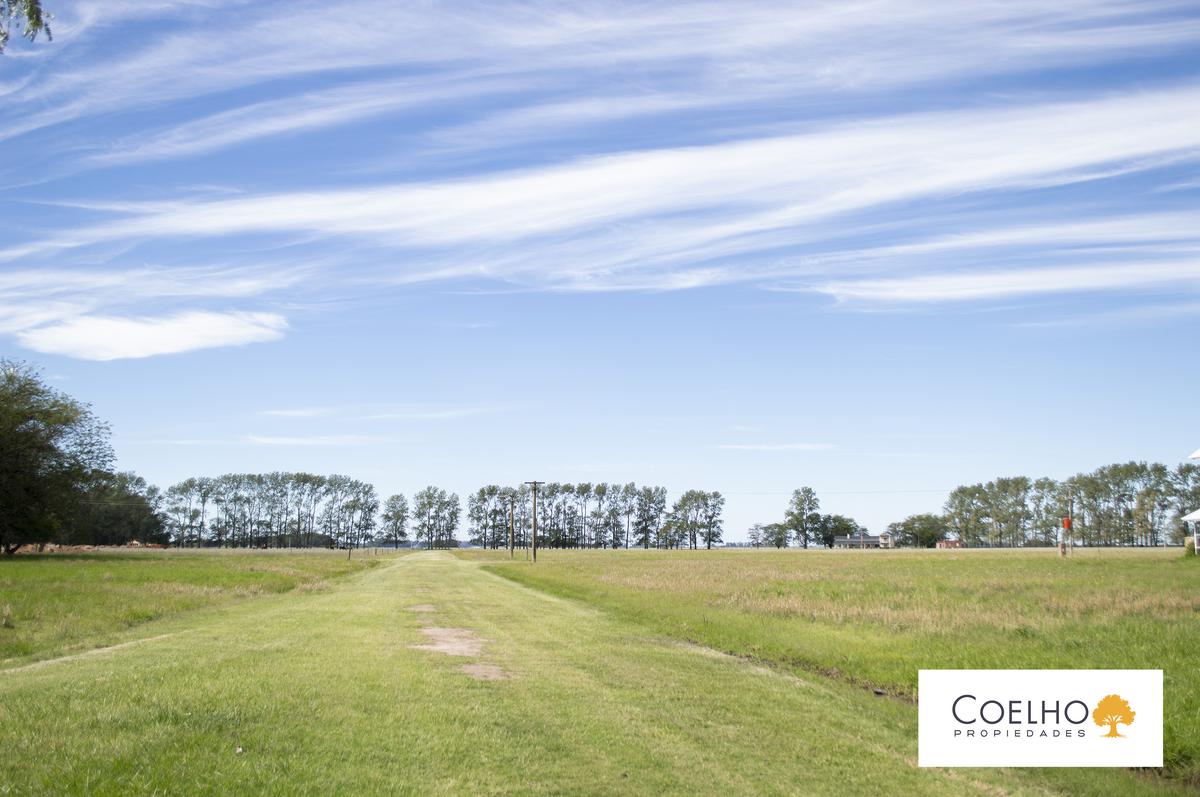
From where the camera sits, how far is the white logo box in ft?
35.9

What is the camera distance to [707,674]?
53.2 feet

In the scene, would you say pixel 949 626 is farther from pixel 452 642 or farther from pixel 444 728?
pixel 444 728

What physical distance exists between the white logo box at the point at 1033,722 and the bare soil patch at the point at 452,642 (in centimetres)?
945

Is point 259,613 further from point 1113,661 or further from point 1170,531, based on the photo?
point 1170,531

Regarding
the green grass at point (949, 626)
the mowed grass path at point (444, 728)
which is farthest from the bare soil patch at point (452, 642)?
the green grass at point (949, 626)

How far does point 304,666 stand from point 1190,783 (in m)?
13.3

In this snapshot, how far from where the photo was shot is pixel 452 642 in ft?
63.7

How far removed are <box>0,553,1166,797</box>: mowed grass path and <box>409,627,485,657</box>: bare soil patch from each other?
53cm

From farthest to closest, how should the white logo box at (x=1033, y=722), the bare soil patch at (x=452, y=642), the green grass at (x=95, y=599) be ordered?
the green grass at (x=95, y=599), the bare soil patch at (x=452, y=642), the white logo box at (x=1033, y=722)

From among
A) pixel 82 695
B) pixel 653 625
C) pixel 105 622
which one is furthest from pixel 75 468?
pixel 82 695

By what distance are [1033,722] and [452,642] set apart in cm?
1221

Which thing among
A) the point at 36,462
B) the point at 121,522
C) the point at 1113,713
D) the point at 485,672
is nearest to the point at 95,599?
the point at 485,672

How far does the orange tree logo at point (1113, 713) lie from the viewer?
11.6 meters

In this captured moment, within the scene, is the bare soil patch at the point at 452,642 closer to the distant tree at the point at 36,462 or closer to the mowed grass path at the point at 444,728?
the mowed grass path at the point at 444,728
